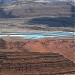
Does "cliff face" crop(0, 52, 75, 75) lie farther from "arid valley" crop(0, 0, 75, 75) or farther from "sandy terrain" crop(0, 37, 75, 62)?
"sandy terrain" crop(0, 37, 75, 62)

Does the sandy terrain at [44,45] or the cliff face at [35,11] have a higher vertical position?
the sandy terrain at [44,45]

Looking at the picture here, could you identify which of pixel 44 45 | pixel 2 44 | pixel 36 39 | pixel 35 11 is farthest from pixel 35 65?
pixel 35 11

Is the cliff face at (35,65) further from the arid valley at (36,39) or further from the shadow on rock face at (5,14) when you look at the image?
the shadow on rock face at (5,14)

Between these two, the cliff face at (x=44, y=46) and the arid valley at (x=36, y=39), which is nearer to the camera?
the arid valley at (x=36, y=39)

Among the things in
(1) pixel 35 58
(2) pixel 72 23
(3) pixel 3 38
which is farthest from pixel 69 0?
(1) pixel 35 58

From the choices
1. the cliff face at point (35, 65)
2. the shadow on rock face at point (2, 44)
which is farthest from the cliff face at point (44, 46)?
the cliff face at point (35, 65)

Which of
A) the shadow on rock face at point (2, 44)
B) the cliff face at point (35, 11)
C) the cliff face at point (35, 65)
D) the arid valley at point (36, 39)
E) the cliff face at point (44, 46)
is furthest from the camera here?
the cliff face at point (35, 11)

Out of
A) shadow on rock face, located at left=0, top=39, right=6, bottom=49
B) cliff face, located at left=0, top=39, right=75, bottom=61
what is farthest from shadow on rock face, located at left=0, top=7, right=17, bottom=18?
cliff face, located at left=0, top=39, right=75, bottom=61

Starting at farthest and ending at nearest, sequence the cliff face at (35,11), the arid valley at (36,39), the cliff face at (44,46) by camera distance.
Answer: the cliff face at (35,11) → the cliff face at (44,46) → the arid valley at (36,39)

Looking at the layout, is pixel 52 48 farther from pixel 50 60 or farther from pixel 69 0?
pixel 69 0

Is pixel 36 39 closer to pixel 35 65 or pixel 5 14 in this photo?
pixel 35 65

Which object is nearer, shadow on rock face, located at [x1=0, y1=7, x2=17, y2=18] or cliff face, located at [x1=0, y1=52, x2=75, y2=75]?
cliff face, located at [x1=0, y1=52, x2=75, y2=75]
